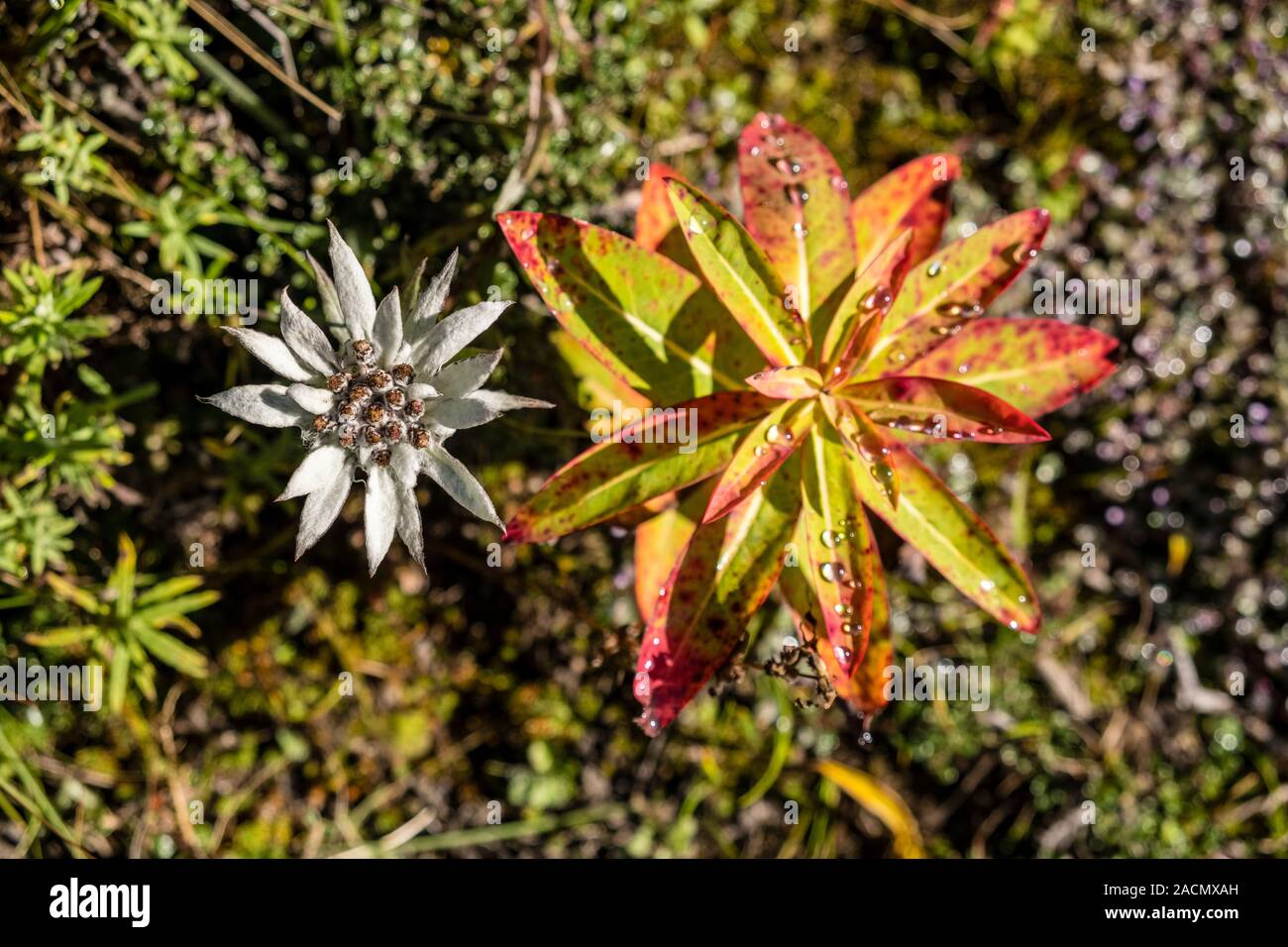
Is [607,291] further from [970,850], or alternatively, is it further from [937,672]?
[970,850]

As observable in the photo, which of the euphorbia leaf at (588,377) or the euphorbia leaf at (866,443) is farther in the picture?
the euphorbia leaf at (588,377)

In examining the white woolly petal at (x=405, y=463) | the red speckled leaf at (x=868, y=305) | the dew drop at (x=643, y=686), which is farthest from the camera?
the dew drop at (x=643, y=686)

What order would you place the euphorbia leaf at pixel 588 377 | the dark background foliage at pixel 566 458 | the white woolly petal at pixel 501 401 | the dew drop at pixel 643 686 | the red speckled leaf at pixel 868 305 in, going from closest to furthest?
1. the white woolly petal at pixel 501 401
2. the red speckled leaf at pixel 868 305
3. the dew drop at pixel 643 686
4. the euphorbia leaf at pixel 588 377
5. the dark background foliage at pixel 566 458

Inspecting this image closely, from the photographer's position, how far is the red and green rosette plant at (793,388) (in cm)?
243

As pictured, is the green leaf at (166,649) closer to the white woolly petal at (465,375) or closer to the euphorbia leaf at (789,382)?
the white woolly petal at (465,375)

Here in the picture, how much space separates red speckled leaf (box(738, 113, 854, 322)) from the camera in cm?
261

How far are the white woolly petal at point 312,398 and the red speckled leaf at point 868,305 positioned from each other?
1235mm

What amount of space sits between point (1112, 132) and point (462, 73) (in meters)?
2.59

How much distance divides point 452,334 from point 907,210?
4.62 ft

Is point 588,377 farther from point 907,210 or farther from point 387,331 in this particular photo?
point 907,210

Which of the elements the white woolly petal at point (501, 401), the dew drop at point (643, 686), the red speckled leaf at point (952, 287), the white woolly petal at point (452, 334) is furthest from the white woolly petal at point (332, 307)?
the red speckled leaf at point (952, 287)

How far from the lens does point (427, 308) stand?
229 cm

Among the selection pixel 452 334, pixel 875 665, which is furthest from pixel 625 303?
pixel 875 665
